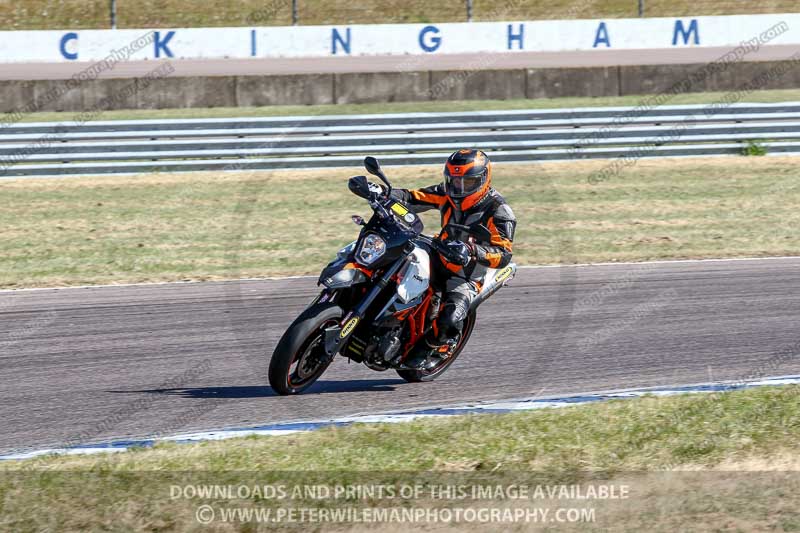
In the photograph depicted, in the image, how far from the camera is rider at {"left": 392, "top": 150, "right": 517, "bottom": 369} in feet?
25.3

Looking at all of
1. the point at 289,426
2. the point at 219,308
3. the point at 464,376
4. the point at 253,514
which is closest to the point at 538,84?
the point at 219,308

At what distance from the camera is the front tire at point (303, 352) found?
6.99m

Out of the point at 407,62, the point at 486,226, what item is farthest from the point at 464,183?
the point at 407,62

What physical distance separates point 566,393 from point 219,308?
4315 millimetres

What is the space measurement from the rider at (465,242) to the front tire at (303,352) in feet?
2.84

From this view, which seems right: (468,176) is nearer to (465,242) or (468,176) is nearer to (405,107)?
(465,242)

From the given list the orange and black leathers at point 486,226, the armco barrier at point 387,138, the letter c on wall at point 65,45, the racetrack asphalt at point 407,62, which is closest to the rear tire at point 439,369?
the orange and black leathers at point 486,226

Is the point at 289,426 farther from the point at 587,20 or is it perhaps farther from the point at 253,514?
the point at 587,20

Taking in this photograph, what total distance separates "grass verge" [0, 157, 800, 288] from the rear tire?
483 cm

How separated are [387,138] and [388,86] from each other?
16.8 ft

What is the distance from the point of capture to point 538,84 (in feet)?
79.2

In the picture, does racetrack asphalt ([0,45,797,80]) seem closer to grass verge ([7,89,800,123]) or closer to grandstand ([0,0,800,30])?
grandstand ([0,0,800,30])

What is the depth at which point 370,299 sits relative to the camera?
730 cm

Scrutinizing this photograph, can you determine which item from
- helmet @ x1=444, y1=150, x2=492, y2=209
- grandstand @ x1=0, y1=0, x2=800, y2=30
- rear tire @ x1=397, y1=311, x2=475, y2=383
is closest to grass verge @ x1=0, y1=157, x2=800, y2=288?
rear tire @ x1=397, y1=311, x2=475, y2=383
